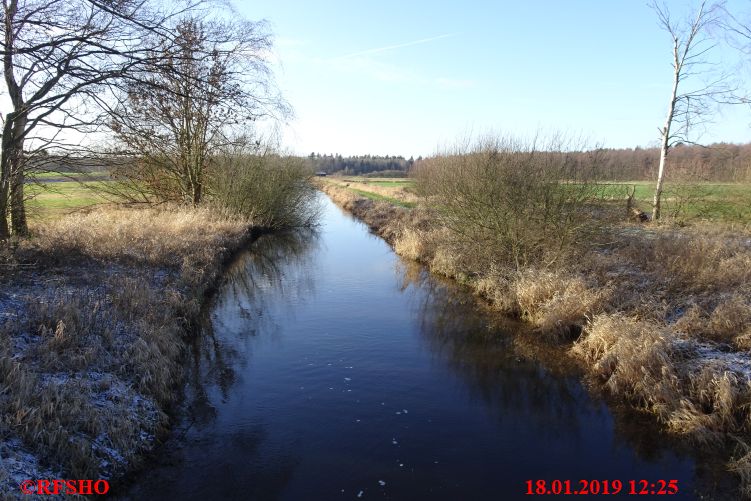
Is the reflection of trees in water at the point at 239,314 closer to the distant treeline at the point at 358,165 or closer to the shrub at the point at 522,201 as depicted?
the shrub at the point at 522,201

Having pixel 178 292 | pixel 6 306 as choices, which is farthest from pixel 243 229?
pixel 6 306

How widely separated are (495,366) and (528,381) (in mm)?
726

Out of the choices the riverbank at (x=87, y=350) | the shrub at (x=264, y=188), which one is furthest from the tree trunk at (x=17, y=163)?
the shrub at (x=264, y=188)

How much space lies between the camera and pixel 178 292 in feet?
31.4

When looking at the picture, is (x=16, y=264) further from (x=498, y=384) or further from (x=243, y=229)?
(x=243, y=229)

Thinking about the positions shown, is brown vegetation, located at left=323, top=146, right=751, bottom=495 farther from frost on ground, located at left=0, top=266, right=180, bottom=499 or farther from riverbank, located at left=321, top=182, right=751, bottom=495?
frost on ground, located at left=0, top=266, right=180, bottom=499

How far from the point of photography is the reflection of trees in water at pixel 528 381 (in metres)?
5.87

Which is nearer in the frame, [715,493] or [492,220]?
[715,493]

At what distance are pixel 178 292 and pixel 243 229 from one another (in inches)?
427

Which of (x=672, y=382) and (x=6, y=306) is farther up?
(x=6, y=306)

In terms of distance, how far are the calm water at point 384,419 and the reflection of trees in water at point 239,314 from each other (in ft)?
0.18

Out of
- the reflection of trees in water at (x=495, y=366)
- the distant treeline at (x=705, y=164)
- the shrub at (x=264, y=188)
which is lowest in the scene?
the reflection of trees in water at (x=495, y=366)

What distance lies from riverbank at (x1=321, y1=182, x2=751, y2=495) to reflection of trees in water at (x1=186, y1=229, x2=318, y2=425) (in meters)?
5.61

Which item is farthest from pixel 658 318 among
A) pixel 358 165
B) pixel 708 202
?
pixel 358 165
